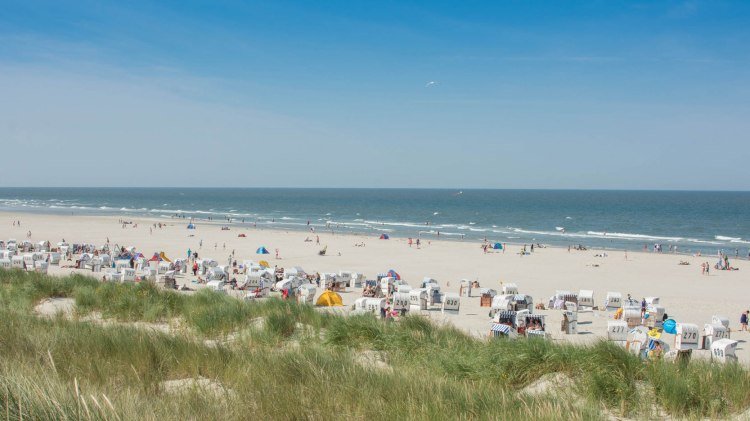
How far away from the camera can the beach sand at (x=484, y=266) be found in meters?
22.6

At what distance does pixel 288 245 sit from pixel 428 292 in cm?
2761

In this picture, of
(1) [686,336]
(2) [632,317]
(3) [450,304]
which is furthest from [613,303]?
(1) [686,336]

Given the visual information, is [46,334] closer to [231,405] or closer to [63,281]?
[231,405]

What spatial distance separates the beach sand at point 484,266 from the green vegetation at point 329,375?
8580mm

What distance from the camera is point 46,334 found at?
5883 millimetres

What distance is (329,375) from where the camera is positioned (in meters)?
4.71

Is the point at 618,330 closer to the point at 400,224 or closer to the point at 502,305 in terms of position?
the point at 502,305

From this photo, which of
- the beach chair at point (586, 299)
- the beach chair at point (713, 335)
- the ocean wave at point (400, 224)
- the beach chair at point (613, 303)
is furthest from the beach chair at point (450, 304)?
the ocean wave at point (400, 224)

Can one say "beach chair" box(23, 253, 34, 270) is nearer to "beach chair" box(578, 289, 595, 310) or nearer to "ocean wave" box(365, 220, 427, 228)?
"beach chair" box(578, 289, 595, 310)

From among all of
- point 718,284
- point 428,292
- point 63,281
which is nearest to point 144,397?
point 63,281

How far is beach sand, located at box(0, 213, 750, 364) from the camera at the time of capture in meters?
22.6

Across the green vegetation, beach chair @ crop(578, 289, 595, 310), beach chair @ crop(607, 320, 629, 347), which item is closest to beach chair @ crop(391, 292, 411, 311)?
beach chair @ crop(607, 320, 629, 347)

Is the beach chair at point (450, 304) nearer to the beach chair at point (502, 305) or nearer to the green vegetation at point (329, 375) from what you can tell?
the beach chair at point (502, 305)

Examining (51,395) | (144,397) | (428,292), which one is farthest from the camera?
(428,292)
